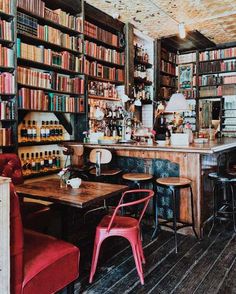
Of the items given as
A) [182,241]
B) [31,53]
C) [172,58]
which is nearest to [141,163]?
[182,241]

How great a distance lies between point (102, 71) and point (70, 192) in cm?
347

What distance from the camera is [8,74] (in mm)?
3613

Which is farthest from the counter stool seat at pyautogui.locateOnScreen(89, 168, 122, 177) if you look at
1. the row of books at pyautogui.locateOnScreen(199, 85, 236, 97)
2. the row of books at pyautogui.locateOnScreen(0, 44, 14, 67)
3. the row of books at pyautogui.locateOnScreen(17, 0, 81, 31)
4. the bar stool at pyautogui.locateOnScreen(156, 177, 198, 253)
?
the row of books at pyautogui.locateOnScreen(199, 85, 236, 97)

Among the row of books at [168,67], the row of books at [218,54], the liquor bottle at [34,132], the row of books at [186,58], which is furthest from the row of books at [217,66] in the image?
the liquor bottle at [34,132]

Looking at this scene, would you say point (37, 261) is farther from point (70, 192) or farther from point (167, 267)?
point (167, 267)

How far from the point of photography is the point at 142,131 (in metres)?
4.57

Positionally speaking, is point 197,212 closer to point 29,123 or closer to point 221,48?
point 29,123

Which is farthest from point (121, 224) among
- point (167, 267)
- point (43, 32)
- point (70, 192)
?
point (43, 32)

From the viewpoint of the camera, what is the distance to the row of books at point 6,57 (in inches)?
139

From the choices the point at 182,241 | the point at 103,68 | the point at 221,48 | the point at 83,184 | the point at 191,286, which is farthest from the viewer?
the point at 221,48

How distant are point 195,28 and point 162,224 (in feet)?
14.7

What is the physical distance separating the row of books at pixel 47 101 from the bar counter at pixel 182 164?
36.0 inches

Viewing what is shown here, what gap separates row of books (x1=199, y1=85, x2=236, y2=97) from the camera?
23.4ft

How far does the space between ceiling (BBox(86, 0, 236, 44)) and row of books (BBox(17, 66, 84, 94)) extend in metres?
1.36
